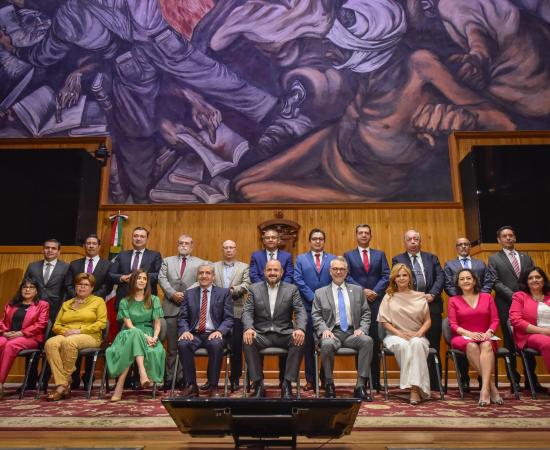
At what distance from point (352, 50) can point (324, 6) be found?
82 centimetres

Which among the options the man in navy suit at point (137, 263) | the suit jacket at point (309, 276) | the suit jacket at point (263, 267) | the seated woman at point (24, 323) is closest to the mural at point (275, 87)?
the man in navy suit at point (137, 263)

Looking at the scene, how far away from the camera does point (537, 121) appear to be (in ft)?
22.1

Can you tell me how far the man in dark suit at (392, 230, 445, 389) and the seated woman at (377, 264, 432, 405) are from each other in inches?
14.9

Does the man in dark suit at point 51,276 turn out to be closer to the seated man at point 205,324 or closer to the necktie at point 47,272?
the necktie at point 47,272

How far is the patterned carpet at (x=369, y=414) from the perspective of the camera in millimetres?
2758

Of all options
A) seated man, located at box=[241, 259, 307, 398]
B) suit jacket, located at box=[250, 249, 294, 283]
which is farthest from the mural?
seated man, located at box=[241, 259, 307, 398]

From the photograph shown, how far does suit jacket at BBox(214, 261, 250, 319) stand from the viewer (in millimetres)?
4898

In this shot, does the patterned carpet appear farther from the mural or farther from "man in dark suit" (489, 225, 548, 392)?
the mural

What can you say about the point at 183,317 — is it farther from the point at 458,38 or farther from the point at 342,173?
the point at 458,38

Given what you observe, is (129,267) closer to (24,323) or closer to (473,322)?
(24,323)

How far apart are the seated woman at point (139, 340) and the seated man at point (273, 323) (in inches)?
32.7

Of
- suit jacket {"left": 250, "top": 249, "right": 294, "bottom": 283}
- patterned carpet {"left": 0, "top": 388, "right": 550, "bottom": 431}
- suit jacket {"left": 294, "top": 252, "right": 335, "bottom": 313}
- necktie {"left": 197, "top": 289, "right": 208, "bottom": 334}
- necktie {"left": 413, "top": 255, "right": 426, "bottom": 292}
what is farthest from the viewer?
suit jacket {"left": 250, "top": 249, "right": 294, "bottom": 283}

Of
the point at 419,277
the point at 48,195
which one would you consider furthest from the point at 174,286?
the point at 48,195

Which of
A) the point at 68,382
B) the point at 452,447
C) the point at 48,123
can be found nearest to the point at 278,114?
the point at 48,123
